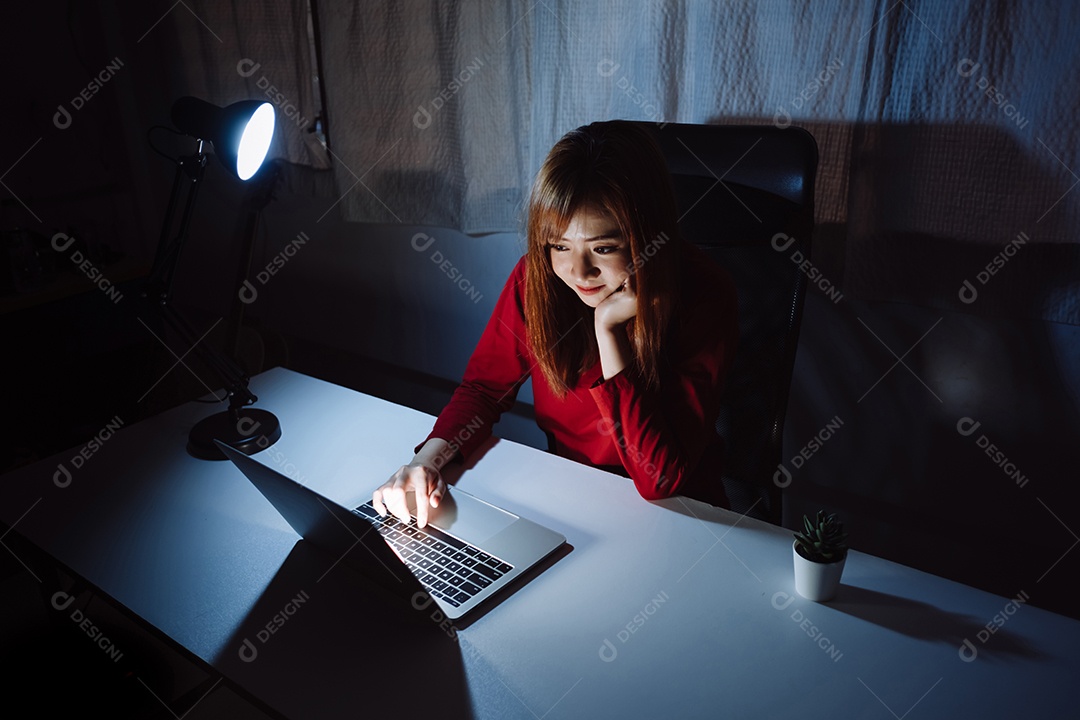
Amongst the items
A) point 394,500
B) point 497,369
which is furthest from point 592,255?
point 394,500

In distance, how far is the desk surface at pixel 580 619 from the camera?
2.75 feet

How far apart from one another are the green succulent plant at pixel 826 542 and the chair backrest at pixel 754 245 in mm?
405

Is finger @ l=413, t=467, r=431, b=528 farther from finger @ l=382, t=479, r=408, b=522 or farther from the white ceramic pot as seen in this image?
the white ceramic pot

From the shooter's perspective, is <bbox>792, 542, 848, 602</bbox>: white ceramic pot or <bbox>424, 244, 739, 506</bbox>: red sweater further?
<bbox>424, 244, 739, 506</bbox>: red sweater

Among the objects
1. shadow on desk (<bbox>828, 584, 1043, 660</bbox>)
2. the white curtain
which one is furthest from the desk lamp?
shadow on desk (<bbox>828, 584, 1043, 660</bbox>)

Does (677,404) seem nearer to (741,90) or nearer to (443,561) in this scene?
(443,561)

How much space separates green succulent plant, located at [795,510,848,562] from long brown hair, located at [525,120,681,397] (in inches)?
15.8

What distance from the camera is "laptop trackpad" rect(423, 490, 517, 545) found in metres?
1.13

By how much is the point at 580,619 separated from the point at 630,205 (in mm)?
622

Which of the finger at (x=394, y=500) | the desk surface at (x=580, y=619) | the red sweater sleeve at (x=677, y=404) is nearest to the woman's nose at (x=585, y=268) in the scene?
the red sweater sleeve at (x=677, y=404)

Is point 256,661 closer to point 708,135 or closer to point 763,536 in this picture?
point 763,536

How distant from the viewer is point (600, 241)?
1231mm

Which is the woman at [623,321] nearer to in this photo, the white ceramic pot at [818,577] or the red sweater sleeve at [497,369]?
the red sweater sleeve at [497,369]

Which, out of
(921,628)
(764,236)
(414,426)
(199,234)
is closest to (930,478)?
(764,236)
